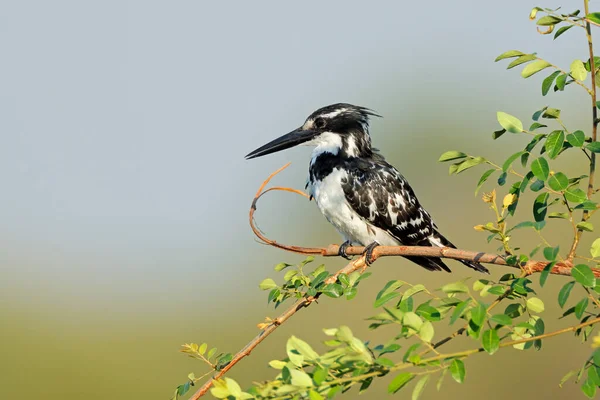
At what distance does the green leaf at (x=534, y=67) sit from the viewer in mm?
2533

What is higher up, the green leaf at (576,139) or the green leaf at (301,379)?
the green leaf at (576,139)

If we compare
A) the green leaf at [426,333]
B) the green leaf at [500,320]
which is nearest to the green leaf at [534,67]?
the green leaf at [500,320]

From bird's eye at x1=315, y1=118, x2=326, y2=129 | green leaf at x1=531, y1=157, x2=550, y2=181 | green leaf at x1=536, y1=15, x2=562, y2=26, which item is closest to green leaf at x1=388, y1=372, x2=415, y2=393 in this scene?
Result: green leaf at x1=531, y1=157, x2=550, y2=181

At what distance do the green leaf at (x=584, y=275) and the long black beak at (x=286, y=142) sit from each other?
346cm

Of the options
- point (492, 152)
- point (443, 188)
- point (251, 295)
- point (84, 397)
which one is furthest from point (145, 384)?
point (492, 152)

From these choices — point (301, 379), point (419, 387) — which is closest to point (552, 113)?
point (419, 387)

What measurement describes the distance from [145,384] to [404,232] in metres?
9.04

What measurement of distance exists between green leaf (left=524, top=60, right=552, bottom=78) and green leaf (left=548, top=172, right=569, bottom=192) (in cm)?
39

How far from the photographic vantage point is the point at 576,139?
237cm

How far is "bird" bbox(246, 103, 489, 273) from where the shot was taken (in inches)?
213

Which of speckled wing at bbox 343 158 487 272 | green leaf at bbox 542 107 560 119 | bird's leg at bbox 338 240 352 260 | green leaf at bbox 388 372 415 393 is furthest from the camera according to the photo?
speckled wing at bbox 343 158 487 272

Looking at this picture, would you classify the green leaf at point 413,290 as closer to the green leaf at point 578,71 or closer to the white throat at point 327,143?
the green leaf at point 578,71

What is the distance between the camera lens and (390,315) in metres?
1.93

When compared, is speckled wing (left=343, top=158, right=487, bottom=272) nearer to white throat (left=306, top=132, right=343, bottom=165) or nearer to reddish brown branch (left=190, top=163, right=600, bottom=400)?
white throat (left=306, top=132, right=343, bottom=165)
